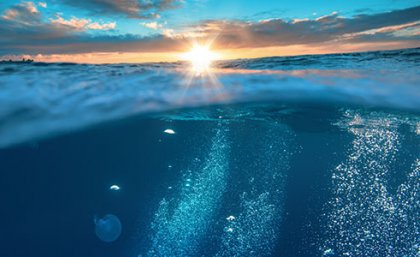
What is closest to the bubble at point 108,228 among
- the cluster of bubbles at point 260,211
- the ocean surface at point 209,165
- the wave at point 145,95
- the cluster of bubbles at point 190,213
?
the ocean surface at point 209,165

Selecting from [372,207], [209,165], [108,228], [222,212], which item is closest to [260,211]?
[222,212]

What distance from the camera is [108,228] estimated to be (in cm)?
460

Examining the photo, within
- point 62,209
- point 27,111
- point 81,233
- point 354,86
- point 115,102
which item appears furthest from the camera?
point 354,86

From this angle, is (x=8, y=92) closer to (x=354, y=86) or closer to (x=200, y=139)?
(x=200, y=139)

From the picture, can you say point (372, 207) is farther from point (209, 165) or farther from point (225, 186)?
point (209, 165)

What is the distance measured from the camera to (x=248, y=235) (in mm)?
4066

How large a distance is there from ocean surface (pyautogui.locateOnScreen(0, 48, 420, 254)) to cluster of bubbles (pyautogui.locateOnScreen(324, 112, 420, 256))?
0.02 metres

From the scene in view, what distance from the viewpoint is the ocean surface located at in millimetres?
4164

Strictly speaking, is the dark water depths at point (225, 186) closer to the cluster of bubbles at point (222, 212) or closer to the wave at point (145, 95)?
the cluster of bubbles at point (222, 212)

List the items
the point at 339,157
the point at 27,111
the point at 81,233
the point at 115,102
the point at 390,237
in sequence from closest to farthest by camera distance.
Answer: the point at 390,237
the point at 81,233
the point at 339,157
the point at 27,111
the point at 115,102

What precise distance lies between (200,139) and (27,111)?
4.61 m

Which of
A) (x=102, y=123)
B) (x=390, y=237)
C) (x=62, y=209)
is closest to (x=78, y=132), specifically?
(x=102, y=123)

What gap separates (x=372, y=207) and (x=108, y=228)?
4.20 metres

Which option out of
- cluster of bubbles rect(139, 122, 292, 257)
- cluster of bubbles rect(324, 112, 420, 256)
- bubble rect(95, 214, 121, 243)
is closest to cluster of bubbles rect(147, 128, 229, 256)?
cluster of bubbles rect(139, 122, 292, 257)
